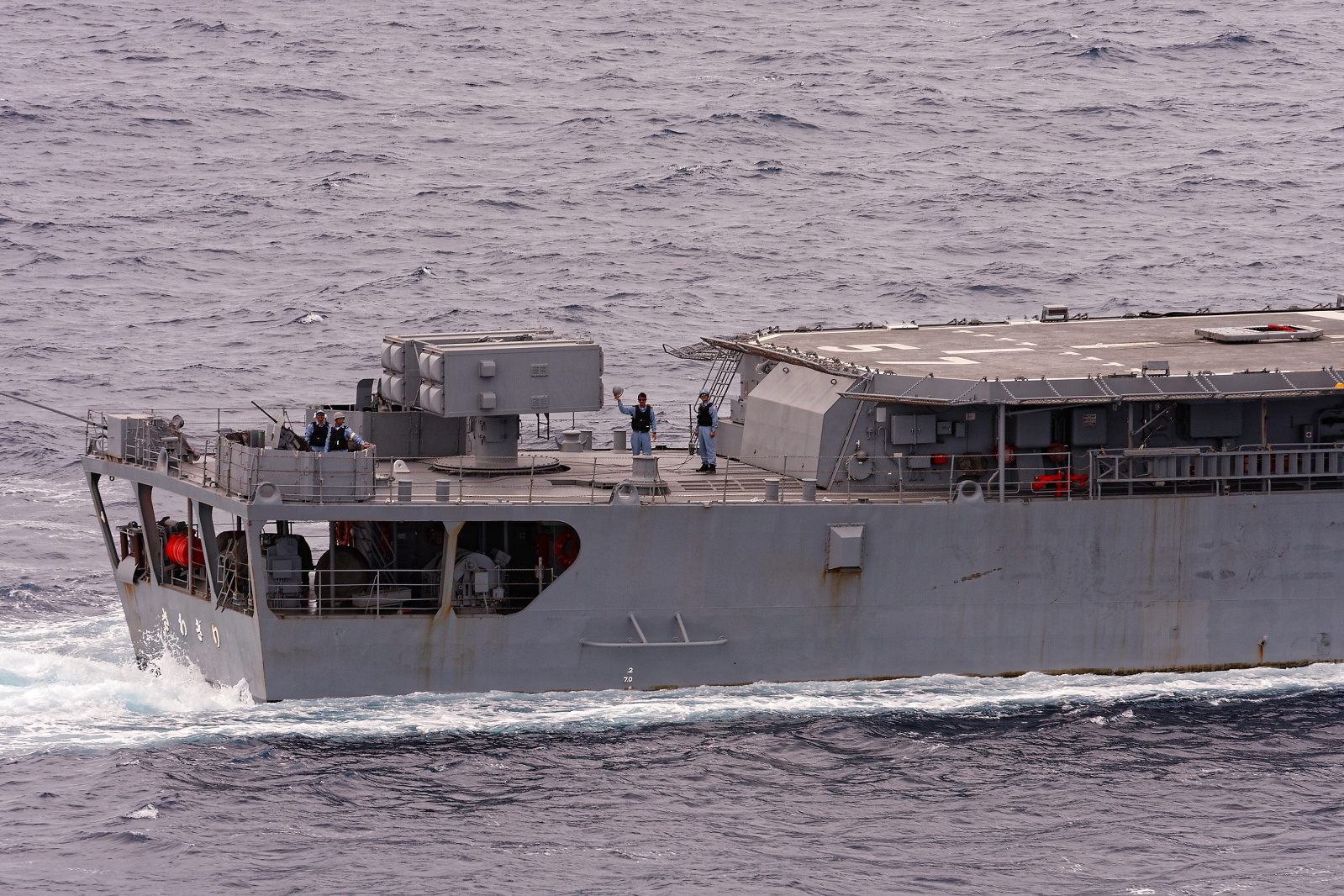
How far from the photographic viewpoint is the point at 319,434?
3100 centimetres

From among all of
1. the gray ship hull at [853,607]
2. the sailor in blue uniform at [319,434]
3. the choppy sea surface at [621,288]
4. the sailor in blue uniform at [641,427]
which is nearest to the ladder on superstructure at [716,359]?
the sailor in blue uniform at [641,427]

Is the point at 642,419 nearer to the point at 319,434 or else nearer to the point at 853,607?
the point at 853,607

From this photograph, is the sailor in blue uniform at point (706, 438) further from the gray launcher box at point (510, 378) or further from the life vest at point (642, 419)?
the gray launcher box at point (510, 378)

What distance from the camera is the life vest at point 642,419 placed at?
3378 cm

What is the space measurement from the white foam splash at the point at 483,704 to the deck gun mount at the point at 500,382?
15.3 ft

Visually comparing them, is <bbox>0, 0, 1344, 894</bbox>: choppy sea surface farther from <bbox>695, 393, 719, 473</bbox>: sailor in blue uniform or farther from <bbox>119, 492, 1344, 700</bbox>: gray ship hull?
<bbox>695, 393, 719, 473</bbox>: sailor in blue uniform

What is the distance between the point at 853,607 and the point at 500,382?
22.6 ft

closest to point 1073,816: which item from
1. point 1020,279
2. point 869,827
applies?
point 869,827

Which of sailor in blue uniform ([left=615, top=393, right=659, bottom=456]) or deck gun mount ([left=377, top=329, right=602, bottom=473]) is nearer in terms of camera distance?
deck gun mount ([left=377, top=329, right=602, bottom=473])

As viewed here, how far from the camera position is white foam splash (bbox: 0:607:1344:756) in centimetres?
2912

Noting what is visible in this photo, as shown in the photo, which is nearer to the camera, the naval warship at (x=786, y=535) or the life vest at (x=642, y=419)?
the naval warship at (x=786, y=535)

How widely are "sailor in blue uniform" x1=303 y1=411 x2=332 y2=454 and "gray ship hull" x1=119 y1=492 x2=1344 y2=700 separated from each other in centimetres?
272

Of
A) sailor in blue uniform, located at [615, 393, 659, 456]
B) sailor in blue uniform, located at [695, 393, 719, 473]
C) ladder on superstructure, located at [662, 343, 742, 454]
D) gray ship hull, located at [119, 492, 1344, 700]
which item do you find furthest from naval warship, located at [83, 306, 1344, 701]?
ladder on superstructure, located at [662, 343, 742, 454]

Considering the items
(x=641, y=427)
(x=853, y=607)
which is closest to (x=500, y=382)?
(x=641, y=427)
